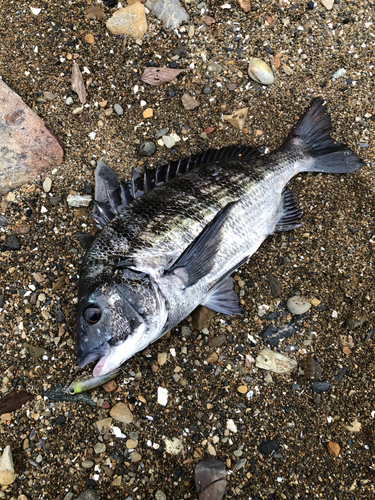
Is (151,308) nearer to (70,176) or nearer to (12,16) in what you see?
(70,176)

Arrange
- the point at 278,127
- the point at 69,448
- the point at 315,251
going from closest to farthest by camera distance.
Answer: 1. the point at 69,448
2. the point at 315,251
3. the point at 278,127

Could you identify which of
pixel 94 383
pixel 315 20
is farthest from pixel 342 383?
pixel 315 20

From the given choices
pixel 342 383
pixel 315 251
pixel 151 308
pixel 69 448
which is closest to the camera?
pixel 151 308

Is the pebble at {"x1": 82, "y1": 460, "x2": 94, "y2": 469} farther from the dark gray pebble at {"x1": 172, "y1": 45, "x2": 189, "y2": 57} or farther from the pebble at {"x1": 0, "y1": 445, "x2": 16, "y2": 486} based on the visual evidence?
the dark gray pebble at {"x1": 172, "y1": 45, "x2": 189, "y2": 57}

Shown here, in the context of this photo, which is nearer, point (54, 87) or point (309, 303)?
point (309, 303)

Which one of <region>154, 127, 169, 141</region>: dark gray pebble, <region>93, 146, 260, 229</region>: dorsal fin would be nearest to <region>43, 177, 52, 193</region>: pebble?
<region>93, 146, 260, 229</region>: dorsal fin

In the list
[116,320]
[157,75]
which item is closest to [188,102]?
[157,75]

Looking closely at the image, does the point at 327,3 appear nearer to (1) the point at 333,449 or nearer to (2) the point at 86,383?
(1) the point at 333,449
